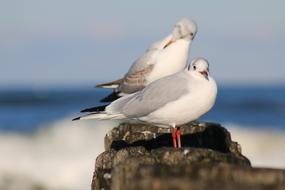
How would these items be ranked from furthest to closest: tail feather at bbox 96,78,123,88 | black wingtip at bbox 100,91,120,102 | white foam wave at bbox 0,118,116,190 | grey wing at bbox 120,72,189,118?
white foam wave at bbox 0,118,116,190, tail feather at bbox 96,78,123,88, black wingtip at bbox 100,91,120,102, grey wing at bbox 120,72,189,118

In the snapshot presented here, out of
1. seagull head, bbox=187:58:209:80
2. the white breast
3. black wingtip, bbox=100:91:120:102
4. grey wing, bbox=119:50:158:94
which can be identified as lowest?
the white breast

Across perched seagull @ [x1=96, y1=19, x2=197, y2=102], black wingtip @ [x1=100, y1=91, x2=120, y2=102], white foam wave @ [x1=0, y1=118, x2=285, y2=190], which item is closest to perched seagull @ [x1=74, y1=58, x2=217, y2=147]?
perched seagull @ [x1=96, y1=19, x2=197, y2=102]

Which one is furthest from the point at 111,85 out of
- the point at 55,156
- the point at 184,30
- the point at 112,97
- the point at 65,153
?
the point at 65,153

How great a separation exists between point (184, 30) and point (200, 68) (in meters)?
1.49

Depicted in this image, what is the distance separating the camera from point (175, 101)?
6.04m

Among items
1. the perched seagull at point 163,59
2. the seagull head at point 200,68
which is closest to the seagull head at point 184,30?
the perched seagull at point 163,59

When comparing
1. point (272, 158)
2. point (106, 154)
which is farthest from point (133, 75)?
point (272, 158)

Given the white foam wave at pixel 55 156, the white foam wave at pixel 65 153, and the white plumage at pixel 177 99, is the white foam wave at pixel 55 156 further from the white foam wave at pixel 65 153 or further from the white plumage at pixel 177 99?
the white plumage at pixel 177 99

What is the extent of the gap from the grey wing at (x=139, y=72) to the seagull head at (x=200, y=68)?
1.58 metres

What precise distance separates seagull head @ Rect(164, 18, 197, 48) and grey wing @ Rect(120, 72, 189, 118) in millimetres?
1218

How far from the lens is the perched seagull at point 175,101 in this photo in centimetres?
594

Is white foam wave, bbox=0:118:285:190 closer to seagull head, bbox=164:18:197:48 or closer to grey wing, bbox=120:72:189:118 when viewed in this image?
seagull head, bbox=164:18:197:48

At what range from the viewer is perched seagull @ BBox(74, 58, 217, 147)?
5941 millimetres

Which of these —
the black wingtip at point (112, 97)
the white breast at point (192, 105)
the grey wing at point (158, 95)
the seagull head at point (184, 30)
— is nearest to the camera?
the white breast at point (192, 105)
